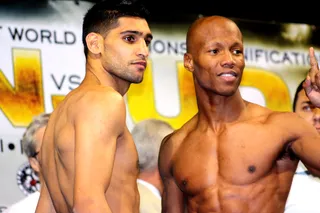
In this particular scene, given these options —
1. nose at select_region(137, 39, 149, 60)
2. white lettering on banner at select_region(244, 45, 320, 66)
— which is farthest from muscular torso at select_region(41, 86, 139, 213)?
white lettering on banner at select_region(244, 45, 320, 66)

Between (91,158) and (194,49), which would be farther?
(194,49)

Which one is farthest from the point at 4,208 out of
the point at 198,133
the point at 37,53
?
the point at 198,133

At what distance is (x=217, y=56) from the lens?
334cm

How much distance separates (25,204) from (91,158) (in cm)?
131

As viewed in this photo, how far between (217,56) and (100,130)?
94 centimetres

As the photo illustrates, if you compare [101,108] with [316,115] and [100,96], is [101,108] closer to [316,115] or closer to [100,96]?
[100,96]

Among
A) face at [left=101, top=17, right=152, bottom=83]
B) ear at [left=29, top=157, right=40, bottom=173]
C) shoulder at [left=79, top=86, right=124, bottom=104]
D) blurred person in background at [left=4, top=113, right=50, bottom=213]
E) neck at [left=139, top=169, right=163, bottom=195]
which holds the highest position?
face at [left=101, top=17, right=152, bottom=83]

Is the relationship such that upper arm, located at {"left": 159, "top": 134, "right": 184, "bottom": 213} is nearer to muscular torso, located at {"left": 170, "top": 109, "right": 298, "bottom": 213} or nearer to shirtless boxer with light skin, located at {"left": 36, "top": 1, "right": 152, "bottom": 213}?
muscular torso, located at {"left": 170, "top": 109, "right": 298, "bottom": 213}

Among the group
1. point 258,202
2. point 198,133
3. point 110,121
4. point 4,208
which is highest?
point 110,121

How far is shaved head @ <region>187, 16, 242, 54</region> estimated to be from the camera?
3.39m

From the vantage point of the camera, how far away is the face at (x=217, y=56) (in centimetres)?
330

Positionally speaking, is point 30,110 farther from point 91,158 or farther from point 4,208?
point 91,158

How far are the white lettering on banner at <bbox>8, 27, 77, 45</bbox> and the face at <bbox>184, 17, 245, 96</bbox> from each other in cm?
120

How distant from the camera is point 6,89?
4254 mm
